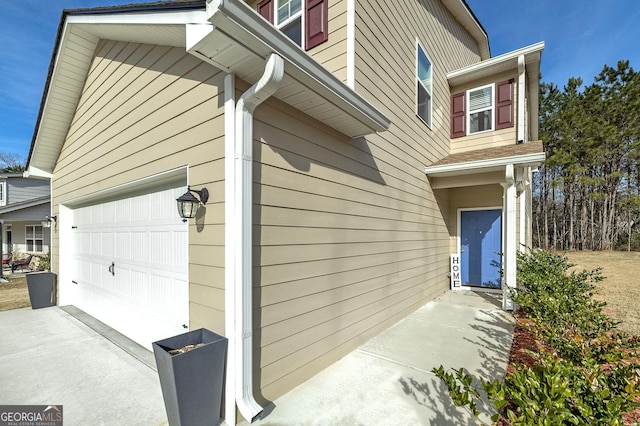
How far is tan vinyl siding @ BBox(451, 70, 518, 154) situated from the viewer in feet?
21.9

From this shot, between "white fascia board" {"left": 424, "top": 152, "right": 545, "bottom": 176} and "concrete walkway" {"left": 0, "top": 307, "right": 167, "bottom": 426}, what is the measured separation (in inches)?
222

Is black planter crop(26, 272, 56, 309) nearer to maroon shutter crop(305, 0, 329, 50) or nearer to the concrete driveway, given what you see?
the concrete driveway

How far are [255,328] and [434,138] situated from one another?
5672 mm

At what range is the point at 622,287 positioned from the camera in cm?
743

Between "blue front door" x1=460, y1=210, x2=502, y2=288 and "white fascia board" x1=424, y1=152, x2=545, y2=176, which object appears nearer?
"white fascia board" x1=424, y1=152, x2=545, y2=176

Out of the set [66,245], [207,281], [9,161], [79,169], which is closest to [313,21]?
[207,281]

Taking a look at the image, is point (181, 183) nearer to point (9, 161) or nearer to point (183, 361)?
point (183, 361)

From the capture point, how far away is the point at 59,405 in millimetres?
2613

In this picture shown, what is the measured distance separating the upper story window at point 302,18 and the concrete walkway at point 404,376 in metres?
4.10

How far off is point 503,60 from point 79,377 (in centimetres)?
887

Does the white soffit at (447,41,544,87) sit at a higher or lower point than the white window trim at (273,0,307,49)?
higher

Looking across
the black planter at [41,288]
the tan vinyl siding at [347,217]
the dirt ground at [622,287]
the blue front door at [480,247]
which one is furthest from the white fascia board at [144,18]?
the blue front door at [480,247]

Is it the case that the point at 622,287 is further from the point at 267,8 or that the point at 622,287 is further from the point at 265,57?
the point at 267,8

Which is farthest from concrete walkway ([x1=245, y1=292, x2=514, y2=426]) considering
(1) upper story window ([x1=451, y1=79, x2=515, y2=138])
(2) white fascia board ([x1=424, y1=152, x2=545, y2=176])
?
(1) upper story window ([x1=451, y1=79, x2=515, y2=138])
